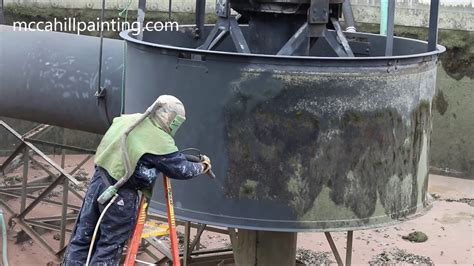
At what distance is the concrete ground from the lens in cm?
850

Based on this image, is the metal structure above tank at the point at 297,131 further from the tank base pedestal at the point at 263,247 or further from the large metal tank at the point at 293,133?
the tank base pedestal at the point at 263,247

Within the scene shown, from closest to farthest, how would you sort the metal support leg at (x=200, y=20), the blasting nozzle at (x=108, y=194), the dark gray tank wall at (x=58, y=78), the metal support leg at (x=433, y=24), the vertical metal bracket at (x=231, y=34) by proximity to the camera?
the blasting nozzle at (x=108, y=194) < the metal support leg at (x=433, y=24) < the vertical metal bracket at (x=231, y=34) < the metal support leg at (x=200, y=20) < the dark gray tank wall at (x=58, y=78)

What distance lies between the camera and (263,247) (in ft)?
17.8

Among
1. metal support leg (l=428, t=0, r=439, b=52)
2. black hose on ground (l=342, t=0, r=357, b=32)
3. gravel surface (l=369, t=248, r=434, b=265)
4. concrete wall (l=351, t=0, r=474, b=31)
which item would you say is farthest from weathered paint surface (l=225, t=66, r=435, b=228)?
concrete wall (l=351, t=0, r=474, b=31)

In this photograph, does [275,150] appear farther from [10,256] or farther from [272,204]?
[10,256]

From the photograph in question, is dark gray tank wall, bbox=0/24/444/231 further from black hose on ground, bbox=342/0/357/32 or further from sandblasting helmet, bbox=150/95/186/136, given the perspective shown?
black hose on ground, bbox=342/0/357/32

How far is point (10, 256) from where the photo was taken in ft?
27.4

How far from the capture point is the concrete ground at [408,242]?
8500mm

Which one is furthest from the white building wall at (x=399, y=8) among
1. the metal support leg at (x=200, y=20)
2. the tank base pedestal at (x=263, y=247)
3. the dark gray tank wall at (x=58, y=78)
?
the tank base pedestal at (x=263, y=247)

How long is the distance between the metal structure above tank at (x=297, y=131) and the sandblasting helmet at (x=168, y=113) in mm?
125

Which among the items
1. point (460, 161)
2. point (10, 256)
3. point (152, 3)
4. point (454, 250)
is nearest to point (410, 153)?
point (454, 250)

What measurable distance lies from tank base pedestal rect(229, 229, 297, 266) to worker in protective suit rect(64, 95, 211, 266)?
92 centimetres

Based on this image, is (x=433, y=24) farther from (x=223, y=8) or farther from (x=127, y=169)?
(x=127, y=169)

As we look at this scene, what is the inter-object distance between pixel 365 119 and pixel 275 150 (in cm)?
52
